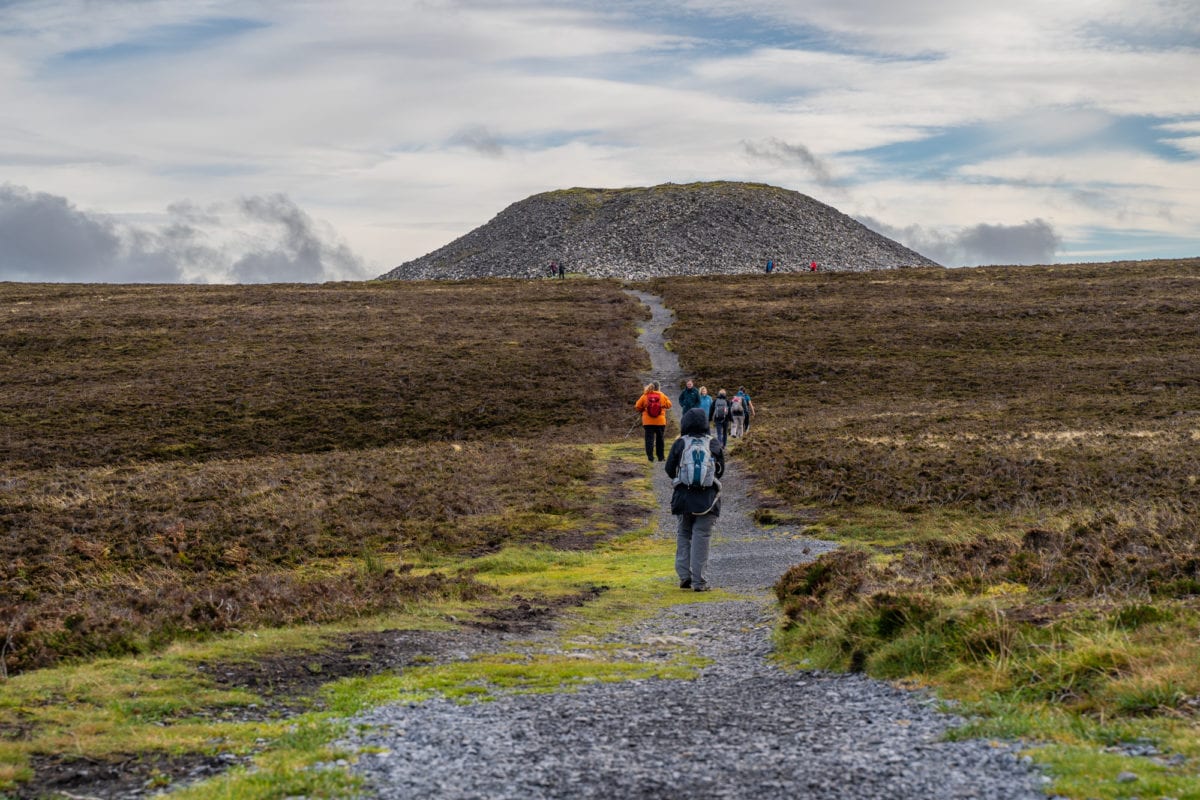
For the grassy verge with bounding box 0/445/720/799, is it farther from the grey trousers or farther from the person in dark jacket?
the person in dark jacket

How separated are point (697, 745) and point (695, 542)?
30.2 ft

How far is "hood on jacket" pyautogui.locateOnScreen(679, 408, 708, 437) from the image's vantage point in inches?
677

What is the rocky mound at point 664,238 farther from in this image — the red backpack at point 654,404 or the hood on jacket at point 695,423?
the hood on jacket at point 695,423

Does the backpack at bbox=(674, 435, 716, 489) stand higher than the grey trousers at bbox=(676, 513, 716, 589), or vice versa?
the backpack at bbox=(674, 435, 716, 489)

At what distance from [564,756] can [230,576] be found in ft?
46.3

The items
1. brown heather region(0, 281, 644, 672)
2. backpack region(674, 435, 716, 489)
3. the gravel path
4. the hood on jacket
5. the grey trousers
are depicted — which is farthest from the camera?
the hood on jacket

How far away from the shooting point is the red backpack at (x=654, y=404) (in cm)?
3181

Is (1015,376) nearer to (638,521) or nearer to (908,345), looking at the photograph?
(908,345)

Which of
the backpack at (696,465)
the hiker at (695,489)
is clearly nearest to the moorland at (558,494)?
the hiker at (695,489)

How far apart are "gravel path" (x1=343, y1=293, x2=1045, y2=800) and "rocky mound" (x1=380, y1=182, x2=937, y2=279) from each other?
107m

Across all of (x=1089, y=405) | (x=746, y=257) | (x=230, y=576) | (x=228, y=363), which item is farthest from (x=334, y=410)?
(x=746, y=257)

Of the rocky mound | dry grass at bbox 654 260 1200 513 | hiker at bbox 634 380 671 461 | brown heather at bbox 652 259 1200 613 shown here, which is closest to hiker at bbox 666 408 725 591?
brown heather at bbox 652 259 1200 613

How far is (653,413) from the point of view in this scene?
32438mm

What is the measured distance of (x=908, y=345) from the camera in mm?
67375
